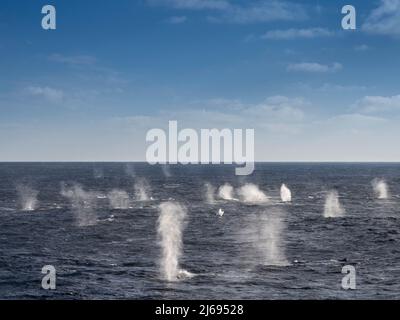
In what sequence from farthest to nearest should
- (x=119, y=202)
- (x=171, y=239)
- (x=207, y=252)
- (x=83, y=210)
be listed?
(x=119, y=202) → (x=83, y=210) → (x=171, y=239) → (x=207, y=252)

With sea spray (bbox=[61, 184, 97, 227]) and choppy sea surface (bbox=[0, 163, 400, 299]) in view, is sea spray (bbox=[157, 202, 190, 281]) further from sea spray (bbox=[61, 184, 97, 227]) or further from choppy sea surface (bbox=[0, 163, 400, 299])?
sea spray (bbox=[61, 184, 97, 227])

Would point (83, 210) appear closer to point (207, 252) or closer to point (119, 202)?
point (119, 202)

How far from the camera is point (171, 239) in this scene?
70375mm

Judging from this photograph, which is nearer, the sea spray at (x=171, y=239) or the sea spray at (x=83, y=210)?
the sea spray at (x=171, y=239)

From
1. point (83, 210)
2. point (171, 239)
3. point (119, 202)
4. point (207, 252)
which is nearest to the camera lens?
point (207, 252)

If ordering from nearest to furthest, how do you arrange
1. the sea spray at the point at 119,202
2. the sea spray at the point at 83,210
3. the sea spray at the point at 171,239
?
the sea spray at the point at 171,239
the sea spray at the point at 83,210
the sea spray at the point at 119,202

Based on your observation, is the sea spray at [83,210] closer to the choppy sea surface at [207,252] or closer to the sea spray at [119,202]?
the choppy sea surface at [207,252]

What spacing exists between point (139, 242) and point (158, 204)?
50.7 meters

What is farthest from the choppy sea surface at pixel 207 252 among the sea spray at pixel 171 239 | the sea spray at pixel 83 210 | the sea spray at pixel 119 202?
the sea spray at pixel 119 202

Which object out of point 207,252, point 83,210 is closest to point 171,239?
point 207,252

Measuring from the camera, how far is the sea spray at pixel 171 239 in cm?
4919

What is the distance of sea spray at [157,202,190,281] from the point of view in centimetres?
4919
